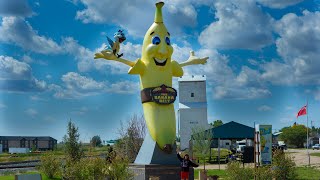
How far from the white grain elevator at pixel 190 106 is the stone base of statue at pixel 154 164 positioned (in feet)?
133

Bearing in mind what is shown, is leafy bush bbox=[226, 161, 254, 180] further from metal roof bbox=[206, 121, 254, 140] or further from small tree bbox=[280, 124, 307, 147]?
small tree bbox=[280, 124, 307, 147]

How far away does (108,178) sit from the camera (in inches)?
566

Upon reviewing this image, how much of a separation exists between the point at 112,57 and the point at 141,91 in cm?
192

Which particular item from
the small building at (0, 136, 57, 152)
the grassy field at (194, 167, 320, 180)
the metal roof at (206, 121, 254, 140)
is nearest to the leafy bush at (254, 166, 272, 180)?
the grassy field at (194, 167, 320, 180)

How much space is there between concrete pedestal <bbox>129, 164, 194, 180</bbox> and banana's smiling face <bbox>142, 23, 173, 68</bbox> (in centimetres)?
431

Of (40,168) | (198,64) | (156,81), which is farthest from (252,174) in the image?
(40,168)

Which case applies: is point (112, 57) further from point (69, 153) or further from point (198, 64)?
point (69, 153)

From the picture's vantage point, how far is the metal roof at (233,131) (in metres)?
39.7

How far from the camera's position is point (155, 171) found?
1819 cm

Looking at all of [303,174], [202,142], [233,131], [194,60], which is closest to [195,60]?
[194,60]

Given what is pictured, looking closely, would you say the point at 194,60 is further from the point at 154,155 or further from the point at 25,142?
the point at 25,142

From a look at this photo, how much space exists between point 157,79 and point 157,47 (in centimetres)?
135

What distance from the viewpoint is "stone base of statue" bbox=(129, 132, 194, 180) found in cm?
1817

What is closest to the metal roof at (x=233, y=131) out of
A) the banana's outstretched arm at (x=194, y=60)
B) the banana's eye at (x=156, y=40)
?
the banana's outstretched arm at (x=194, y=60)
